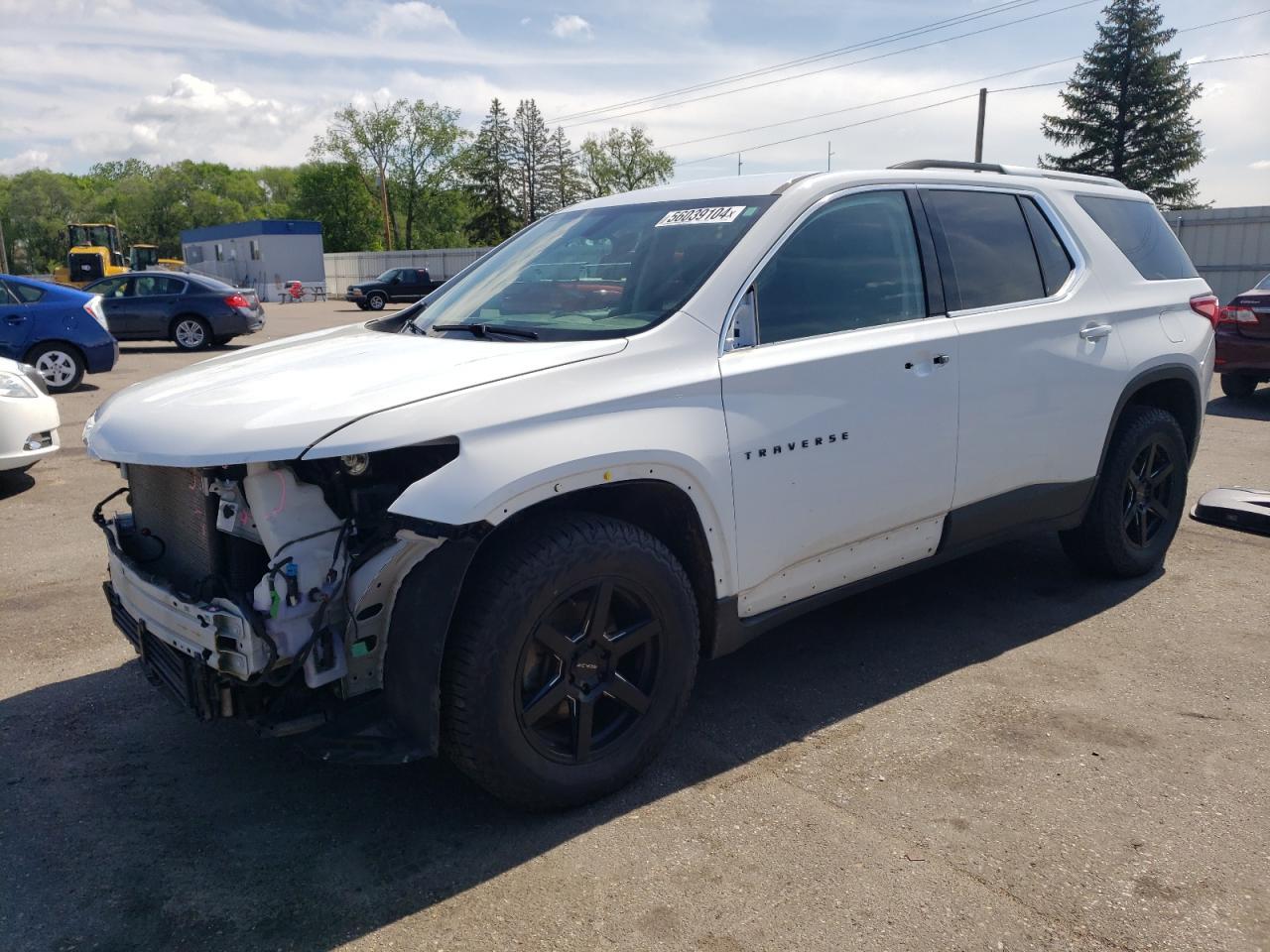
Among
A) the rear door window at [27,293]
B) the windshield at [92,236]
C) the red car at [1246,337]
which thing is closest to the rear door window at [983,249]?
the red car at [1246,337]

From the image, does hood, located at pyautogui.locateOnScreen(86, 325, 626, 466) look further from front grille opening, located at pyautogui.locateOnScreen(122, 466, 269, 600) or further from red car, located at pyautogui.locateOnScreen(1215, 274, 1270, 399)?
red car, located at pyautogui.locateOnScreen(1215, 274, 1270, 399)

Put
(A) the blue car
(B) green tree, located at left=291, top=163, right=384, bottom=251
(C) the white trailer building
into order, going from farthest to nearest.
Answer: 1. (B) green tree, located at left=291, top=163, right=384, bottom=251
2. (C) the white trailer building
3. (A) the blue car

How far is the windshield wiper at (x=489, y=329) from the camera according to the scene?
336 centimetres

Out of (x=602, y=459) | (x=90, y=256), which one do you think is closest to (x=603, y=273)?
(x=602, y=459)

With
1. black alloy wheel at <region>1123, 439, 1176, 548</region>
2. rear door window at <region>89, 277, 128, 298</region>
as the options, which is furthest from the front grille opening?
rear door window at <region>89, 277, 128, 298</region>

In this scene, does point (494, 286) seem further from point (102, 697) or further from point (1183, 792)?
point (1183, 792)

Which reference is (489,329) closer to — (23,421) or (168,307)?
(23,421)

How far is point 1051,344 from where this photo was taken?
4223mm

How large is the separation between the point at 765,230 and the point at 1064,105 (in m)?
48.0

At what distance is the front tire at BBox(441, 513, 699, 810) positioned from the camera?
8.98 feet

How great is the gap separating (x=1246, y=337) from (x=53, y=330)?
14.0m

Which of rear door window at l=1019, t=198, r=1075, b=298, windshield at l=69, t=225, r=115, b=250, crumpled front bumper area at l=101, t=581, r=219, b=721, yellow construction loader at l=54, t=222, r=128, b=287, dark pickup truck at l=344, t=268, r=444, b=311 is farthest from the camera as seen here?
windshield at l=69, t=225, r=115, b=250

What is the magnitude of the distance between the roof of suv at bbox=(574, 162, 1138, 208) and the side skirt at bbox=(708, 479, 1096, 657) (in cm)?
133

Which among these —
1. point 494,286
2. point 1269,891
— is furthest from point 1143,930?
point 494,286
